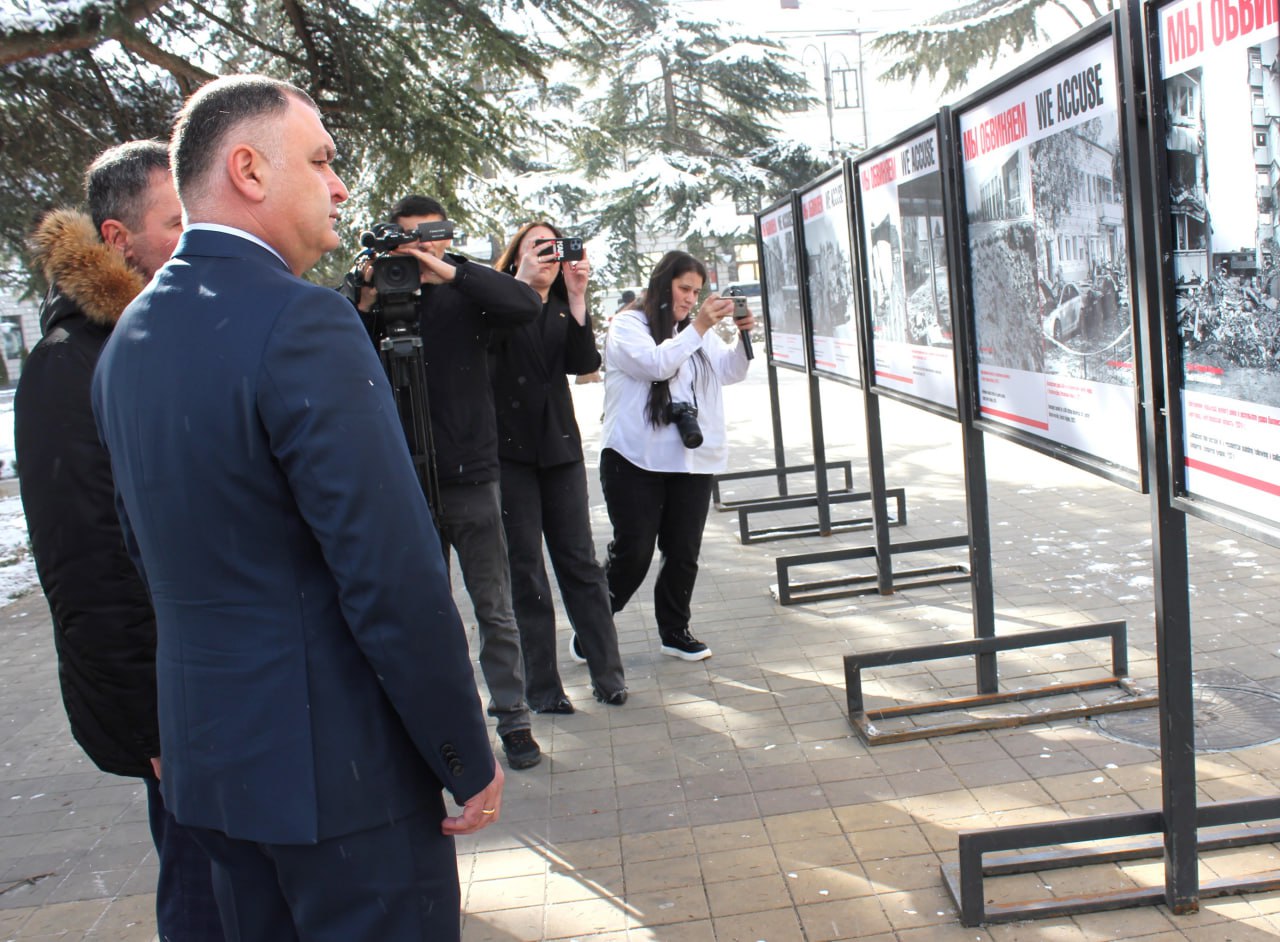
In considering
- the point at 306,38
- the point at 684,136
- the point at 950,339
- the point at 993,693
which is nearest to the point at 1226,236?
the point at 950,339

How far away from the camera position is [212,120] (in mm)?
1887

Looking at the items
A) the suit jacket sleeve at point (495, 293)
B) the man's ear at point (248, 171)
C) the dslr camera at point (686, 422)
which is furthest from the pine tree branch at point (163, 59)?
the man's ear at point (248, 171)

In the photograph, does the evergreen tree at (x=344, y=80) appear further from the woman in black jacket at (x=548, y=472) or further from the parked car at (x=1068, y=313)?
the parked car at (x=1068, y=313)

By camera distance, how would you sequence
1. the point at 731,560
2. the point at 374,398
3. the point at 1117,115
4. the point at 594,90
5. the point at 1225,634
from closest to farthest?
the point at 374,398, the point at 1117,115, the point at 1225,634, the point at 731,560, the point at 594,90

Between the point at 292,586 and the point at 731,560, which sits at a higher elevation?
the point at 292,586

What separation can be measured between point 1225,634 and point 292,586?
→ 4680 mm

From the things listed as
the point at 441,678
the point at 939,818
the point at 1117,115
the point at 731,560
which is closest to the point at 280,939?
the point at 441,678

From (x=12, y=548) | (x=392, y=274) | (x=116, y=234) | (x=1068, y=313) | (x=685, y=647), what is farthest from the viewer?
(x=12, y=548)

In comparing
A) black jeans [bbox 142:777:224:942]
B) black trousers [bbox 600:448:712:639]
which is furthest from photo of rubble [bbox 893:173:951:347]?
black jeans [bbox 142:777:224:942]

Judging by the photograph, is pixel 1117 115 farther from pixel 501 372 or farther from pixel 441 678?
pixel 501 372

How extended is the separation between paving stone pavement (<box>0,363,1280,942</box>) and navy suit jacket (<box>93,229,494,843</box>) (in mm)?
1665

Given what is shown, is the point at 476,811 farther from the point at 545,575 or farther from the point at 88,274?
the point at 545,575

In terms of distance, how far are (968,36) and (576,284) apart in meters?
21.3

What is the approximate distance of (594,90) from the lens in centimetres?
2927
